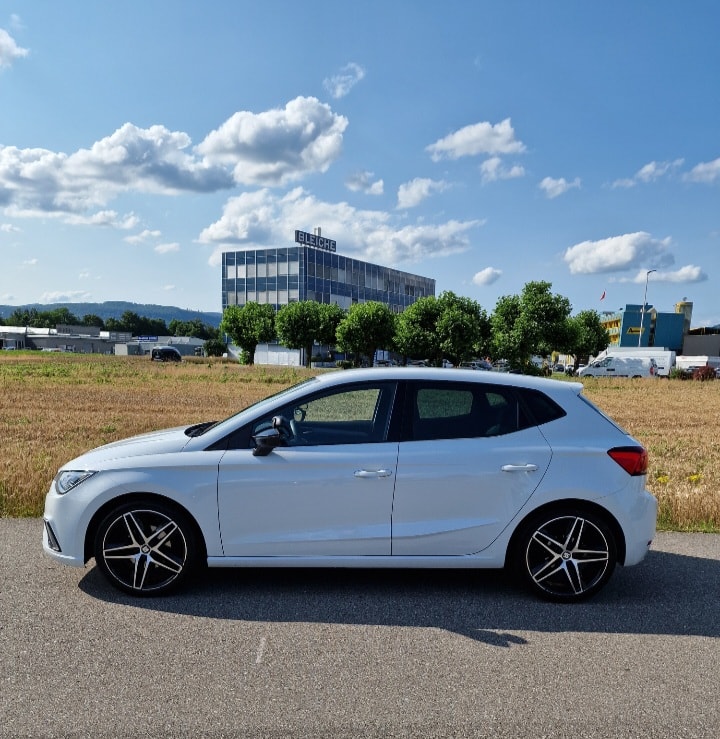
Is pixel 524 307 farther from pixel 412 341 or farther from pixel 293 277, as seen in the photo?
pixel 293 277

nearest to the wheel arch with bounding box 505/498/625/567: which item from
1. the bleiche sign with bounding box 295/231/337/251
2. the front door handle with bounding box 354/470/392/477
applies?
the front door handle with bounding box 354/470/392/477

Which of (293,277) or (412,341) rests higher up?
(293,277)

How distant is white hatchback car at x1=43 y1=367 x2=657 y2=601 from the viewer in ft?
13.4

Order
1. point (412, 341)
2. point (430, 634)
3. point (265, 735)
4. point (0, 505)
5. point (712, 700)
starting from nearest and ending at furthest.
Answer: point (265, 735) < point (712, 700) < point (430, 634) < point (0, 505) < point (412, 341)

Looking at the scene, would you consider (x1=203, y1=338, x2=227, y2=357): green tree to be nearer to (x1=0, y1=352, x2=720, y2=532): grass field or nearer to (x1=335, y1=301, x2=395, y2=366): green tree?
(x1=335, y1=301, x2=395, y2=366): green tree

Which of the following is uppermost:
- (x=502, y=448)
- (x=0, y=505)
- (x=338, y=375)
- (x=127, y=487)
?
(x=338, y=375)

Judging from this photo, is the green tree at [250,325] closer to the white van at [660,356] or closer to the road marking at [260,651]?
the white van at [660,356]

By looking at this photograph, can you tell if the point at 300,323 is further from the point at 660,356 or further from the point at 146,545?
the point at 146,545

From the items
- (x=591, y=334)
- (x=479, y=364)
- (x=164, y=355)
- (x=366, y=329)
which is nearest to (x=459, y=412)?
(x=366, y=329)

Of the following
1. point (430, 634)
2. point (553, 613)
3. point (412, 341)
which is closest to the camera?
point (430, 634)

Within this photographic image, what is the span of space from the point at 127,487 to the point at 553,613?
9.84ft

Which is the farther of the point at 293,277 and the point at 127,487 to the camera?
the point at 293,277

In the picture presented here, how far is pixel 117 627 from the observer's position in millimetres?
3721

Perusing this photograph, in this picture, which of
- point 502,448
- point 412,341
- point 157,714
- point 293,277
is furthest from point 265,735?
point 293,277
